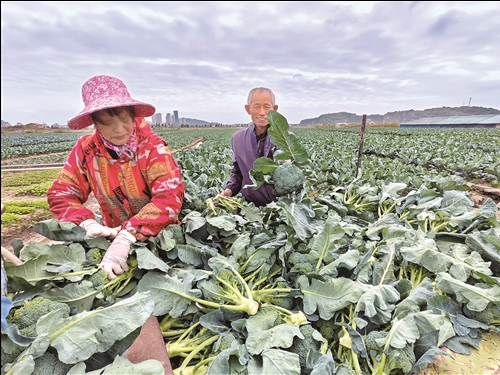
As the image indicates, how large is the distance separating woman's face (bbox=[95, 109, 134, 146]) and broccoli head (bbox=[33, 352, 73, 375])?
1062 mm

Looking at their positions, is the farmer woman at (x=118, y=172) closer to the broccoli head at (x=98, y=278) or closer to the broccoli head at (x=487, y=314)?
the broccoli head at (x=98, y=278)

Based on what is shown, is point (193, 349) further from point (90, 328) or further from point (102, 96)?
point (102, 96)

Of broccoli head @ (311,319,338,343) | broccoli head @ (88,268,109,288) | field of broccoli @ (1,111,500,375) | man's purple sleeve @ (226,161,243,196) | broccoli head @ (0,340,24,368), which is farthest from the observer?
man's purple sleeve @ (226,161,243,196)

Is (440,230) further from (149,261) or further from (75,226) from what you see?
(75,226)

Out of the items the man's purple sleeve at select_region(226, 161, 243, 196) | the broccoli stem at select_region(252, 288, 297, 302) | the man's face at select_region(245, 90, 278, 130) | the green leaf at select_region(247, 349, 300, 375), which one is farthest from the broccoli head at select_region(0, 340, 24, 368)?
the man's purple sleeve at select_region(226, 161, 243, 196)

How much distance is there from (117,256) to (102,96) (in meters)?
0.84

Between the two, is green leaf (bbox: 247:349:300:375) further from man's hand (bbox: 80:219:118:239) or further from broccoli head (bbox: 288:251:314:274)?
man's hand (bbox: 80:219:118:239)

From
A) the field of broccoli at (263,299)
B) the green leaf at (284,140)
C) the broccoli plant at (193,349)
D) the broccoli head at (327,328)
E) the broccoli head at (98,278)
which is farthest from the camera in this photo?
the green leaf at (284,140)

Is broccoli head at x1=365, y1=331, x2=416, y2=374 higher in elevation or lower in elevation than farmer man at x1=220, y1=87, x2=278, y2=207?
lower

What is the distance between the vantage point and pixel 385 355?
1239 millimetres

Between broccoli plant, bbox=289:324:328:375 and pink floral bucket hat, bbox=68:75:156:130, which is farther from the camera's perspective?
pink floral bucket hat, bbox=68:75:156:130

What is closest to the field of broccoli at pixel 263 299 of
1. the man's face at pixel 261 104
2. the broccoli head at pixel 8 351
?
the broccoli head at pixel 8 351

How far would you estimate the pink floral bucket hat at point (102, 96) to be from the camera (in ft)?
4.85

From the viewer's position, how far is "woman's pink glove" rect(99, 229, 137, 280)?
1.35 metres
